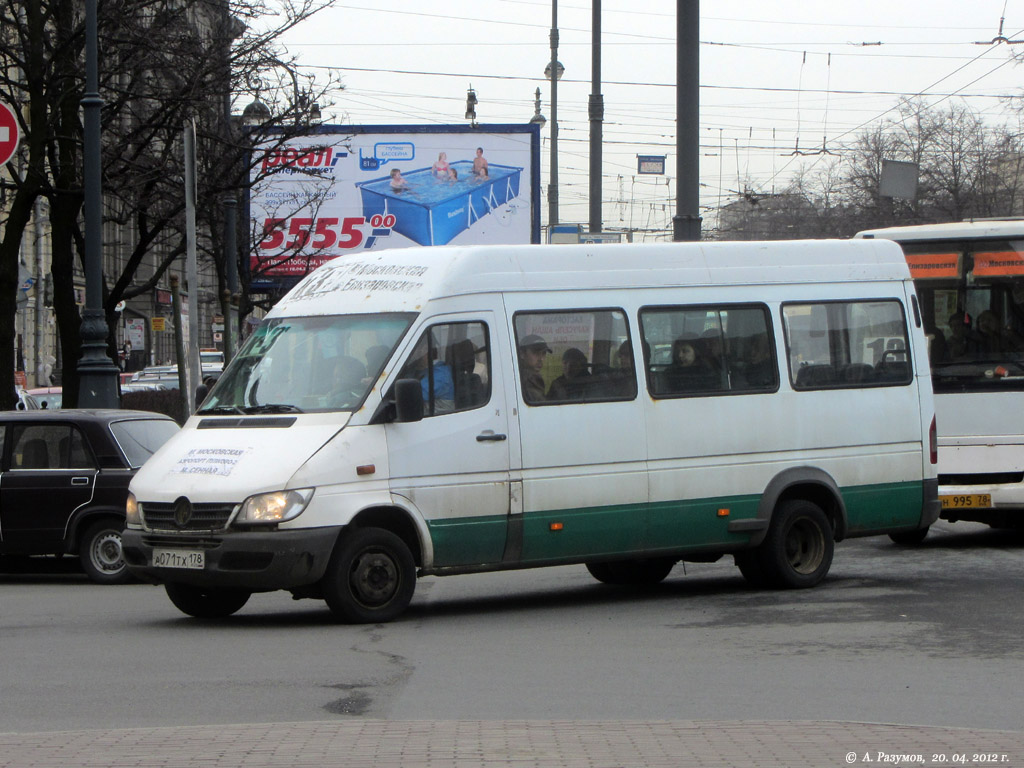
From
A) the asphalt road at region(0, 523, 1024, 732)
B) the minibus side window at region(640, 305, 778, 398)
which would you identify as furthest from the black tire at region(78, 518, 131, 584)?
the minibus side window at region(640, 305, 778, 398)

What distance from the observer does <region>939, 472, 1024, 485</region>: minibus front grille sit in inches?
572

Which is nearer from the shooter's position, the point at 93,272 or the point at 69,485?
the point at 69,485

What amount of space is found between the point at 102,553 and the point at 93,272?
17.0ft

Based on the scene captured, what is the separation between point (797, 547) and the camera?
465 inches

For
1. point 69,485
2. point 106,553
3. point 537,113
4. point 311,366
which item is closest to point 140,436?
point 69,485

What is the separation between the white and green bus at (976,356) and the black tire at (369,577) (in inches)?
244

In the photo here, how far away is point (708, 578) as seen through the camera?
13125 mm

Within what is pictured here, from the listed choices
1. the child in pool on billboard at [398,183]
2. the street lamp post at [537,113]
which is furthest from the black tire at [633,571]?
the street lamp post at [537,113]

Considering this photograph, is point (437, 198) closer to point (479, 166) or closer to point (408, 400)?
point (479, 166)

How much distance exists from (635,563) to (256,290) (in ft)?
83.1

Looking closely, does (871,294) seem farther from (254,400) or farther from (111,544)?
(111,544)

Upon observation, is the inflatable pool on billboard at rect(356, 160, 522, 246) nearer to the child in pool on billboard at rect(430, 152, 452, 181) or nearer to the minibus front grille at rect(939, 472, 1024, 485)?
the child in pool on billboard at rect(430, 152, 452, 181)

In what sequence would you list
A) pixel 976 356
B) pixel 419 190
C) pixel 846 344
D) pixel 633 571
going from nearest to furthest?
1. pixel 846 344
2. pixel 633 571
3. pixel 976 356
4. pixel 419 190

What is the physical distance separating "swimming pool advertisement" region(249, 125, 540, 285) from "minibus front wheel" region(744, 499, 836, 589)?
2348 cm
